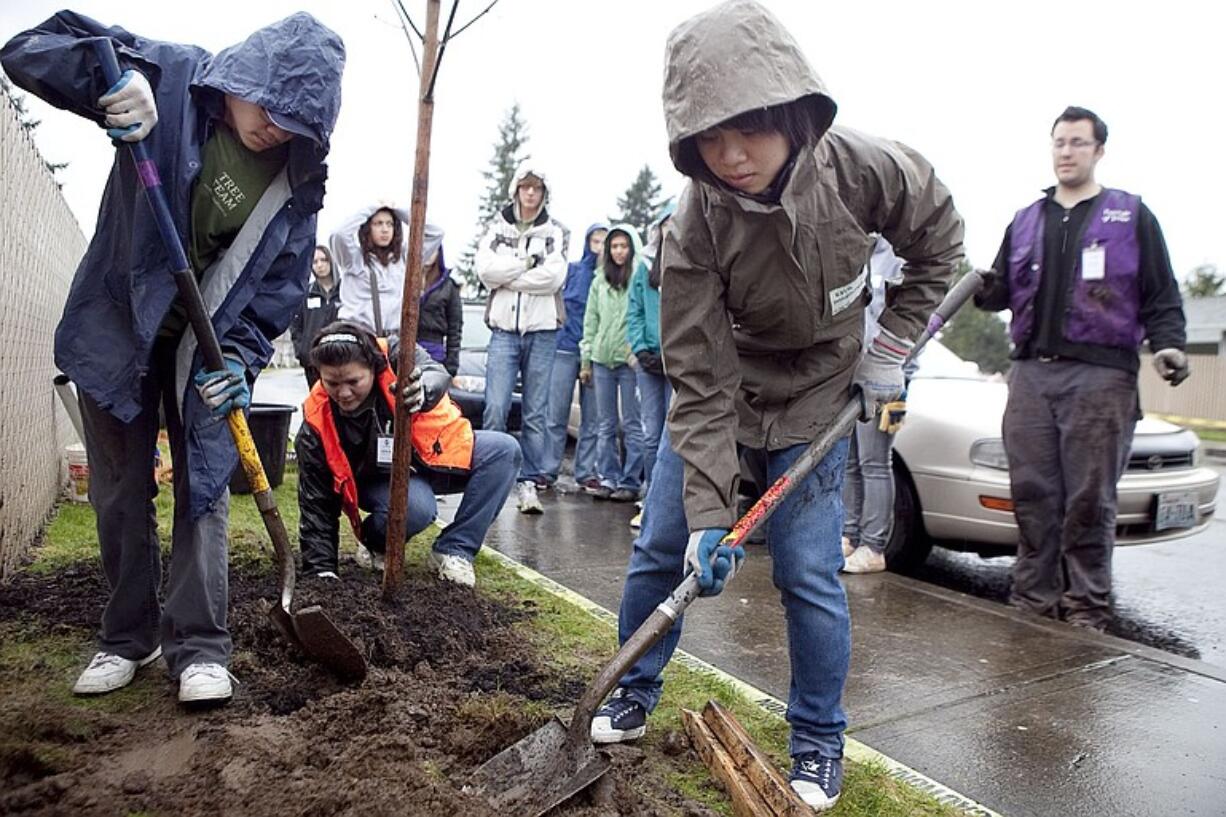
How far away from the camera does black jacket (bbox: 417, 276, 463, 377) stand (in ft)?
21.2

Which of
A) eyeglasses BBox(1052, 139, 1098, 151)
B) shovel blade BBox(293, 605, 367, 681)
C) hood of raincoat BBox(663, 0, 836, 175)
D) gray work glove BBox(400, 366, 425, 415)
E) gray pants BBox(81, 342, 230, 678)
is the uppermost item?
eyeglasses BBox(1052, 139, 1098, 151)

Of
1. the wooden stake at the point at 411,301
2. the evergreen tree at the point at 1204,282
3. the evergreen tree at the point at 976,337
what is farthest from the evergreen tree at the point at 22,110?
the evergreen tree at the point at 976,337

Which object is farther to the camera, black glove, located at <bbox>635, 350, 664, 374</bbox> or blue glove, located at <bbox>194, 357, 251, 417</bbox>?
black glove, located at <bbox>635, 350, 664, 374</bbox>

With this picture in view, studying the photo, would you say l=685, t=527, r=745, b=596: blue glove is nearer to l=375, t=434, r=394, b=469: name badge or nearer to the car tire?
l=375, t=434, r=394, b=469: name badge

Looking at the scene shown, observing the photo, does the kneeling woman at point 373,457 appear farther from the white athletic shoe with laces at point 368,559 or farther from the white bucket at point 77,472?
the white bucket at point 77,472

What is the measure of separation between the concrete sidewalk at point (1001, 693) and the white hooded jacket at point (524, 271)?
252 centimetres

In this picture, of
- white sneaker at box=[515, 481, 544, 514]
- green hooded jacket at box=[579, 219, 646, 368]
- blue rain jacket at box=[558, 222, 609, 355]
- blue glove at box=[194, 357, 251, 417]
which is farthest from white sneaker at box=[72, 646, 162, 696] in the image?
blue rain jacket at box=[558, 222, 609, 355]

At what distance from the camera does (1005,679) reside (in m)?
3.69

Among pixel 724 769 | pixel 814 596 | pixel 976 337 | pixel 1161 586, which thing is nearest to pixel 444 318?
pixel 814 596

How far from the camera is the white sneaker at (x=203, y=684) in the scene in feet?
9.48

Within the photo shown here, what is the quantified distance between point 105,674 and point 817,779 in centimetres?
217

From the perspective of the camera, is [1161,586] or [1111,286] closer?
[1111,286]

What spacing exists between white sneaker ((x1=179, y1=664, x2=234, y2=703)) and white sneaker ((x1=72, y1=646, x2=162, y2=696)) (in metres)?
0.26

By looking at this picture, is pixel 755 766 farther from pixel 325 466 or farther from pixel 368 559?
pixel 368 559
